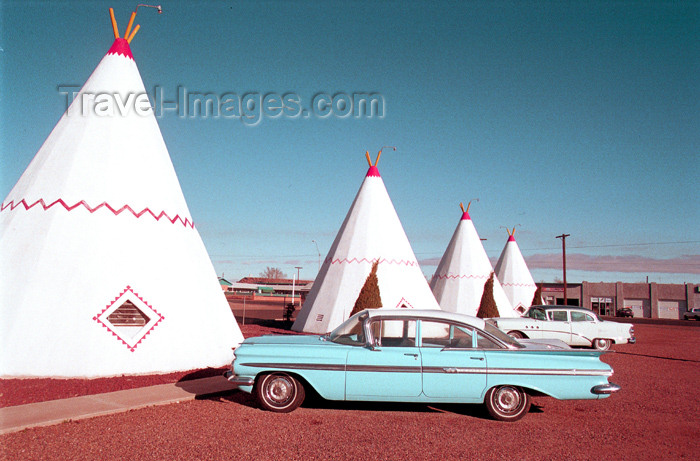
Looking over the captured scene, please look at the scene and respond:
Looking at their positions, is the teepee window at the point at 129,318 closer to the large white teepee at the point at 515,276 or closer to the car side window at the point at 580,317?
the car side window at the point at 580,317

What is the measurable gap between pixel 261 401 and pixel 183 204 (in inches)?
185

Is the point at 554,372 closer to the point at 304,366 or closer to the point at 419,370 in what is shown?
the point at 419,370

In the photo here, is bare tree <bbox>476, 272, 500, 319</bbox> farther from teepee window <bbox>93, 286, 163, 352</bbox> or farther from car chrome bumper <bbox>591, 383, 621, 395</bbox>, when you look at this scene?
teepee window <bbox>93, 286, 163, 352</bbox>

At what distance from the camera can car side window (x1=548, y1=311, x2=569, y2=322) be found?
43.7 feet

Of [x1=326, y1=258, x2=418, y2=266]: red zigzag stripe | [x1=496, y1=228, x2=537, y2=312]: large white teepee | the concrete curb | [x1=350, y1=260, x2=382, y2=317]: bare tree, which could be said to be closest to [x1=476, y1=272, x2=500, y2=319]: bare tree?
[x1=326, y1=258, x2=418, y2=266]: red zigzag stripe

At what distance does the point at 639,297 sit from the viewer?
49.4 m

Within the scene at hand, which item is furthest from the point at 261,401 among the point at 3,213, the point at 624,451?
the point at 3,213

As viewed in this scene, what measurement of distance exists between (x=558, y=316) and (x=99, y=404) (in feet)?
37.2

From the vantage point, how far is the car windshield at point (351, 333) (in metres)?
5.81

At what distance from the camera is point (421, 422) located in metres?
5.44

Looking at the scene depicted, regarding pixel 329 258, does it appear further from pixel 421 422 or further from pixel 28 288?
pixel 421 422

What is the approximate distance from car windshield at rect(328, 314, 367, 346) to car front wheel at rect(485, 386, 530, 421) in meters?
1.54

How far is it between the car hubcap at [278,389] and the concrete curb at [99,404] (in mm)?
1169

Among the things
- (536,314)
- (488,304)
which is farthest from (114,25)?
(488,304)
